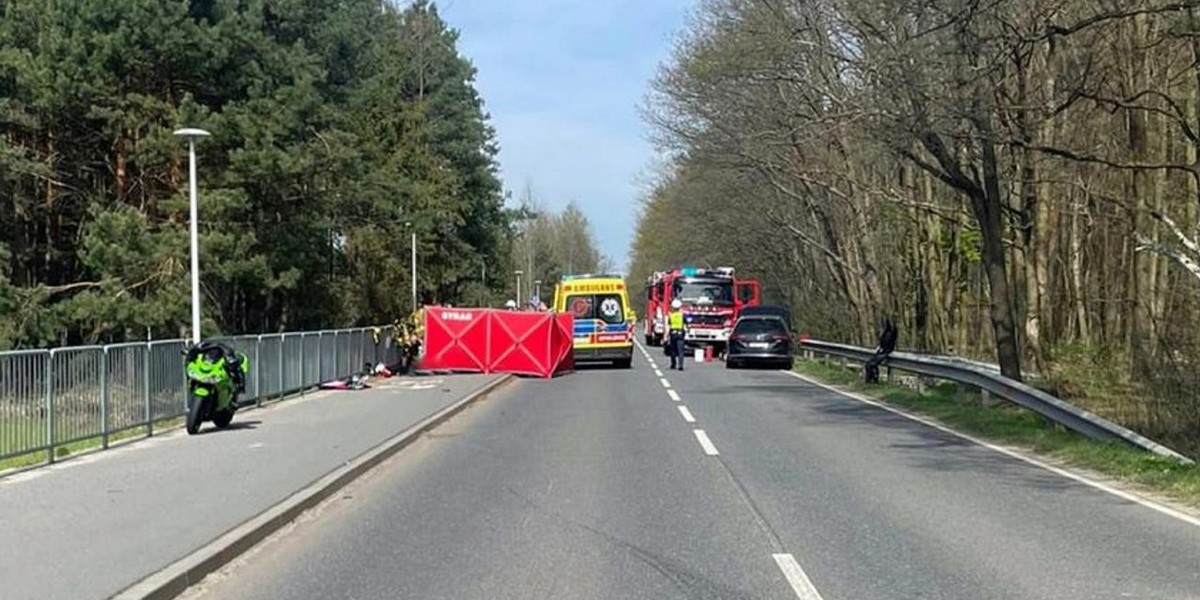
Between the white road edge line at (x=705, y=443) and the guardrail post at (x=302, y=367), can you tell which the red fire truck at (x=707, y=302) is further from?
the white road edge line at (x=705, y=443)

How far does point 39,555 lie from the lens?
30.0 feet

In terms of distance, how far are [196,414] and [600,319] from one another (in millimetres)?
24338

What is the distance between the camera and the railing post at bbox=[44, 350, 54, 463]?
14727 mm

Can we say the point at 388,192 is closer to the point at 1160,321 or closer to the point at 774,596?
the point at 1160,321

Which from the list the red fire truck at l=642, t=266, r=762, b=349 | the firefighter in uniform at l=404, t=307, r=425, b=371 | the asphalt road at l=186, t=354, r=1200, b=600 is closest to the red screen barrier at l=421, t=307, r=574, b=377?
the firefighter in uniform at l=404, t=307, r=425, b=371

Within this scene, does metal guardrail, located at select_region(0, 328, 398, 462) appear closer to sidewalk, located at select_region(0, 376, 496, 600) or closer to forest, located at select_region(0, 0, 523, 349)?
sidewalk, located at select_region(0, 376, 496, 600)

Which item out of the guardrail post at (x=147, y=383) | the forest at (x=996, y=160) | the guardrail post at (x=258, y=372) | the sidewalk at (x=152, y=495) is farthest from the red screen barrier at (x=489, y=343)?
the guardrail post at (x=147, y=383)

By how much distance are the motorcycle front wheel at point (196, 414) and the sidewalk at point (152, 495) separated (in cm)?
15

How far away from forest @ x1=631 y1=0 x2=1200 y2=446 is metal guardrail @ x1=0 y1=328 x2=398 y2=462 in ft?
35.6

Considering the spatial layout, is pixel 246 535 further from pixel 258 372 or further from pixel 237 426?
pixel 258 372

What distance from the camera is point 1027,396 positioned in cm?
1823

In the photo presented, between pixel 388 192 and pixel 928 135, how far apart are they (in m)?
28.9

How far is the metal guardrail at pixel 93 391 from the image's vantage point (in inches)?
560

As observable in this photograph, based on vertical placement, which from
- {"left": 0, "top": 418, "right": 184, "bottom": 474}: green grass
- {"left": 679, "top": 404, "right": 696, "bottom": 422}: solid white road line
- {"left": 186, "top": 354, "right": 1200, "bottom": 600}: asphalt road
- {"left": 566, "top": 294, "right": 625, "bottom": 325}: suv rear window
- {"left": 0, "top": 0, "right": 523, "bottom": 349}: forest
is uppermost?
{"left": 0, "top": 0, "right": 523, "bottom": 349}: forest
